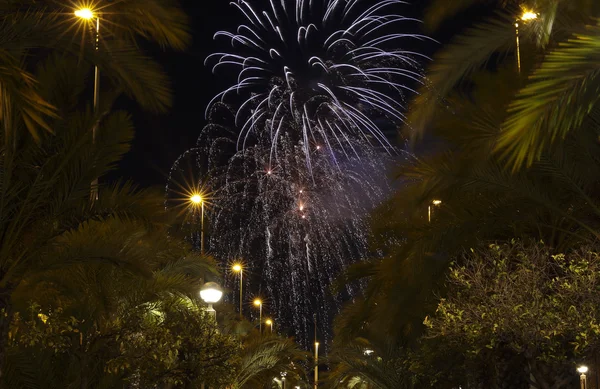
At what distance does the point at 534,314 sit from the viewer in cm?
1408

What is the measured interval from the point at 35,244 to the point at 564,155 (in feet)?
26.3

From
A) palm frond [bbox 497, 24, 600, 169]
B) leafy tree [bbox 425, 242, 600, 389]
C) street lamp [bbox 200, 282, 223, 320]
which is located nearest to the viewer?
palm frond [bbox 497, 24, 600, 169]

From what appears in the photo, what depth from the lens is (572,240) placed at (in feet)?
59.7

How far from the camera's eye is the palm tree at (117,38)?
9851mm

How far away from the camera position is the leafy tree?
543 inches

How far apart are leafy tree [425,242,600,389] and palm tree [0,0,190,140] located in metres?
6.26

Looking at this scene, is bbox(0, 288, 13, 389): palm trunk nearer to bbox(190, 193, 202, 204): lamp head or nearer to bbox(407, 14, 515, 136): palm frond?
bbox(407, 14, 515, 136): palm frond

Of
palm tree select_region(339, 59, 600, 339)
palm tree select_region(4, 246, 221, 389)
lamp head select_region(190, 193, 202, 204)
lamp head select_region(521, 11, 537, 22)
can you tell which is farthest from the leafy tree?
lamp head select_region(190, 193, 202, 204)

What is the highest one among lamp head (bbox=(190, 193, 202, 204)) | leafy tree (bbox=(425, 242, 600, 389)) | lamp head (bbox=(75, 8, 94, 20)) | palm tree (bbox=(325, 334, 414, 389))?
lamp head (bbox=(190, 193, 202, 204))

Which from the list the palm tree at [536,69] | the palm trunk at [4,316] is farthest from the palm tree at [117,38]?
the palm tree at [536,69]

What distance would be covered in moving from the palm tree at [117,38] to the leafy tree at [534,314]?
6.26m

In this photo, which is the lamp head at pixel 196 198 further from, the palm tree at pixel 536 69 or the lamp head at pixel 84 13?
the lamp head at pixel 84 13

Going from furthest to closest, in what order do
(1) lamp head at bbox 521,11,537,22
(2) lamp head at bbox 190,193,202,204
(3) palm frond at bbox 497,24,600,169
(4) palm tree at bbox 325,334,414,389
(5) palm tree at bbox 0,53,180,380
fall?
(2) lamp head at bbox 190,193,202,204 → (4) palm tree at bbox 325,334,414,389 → (1) lamp head at bbox 521,11,537,22 → (5) palm tree at bbox 0,53,180,380 → (3) palm frond at bbox 497,24,600,169

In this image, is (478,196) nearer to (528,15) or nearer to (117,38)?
(528,15)
